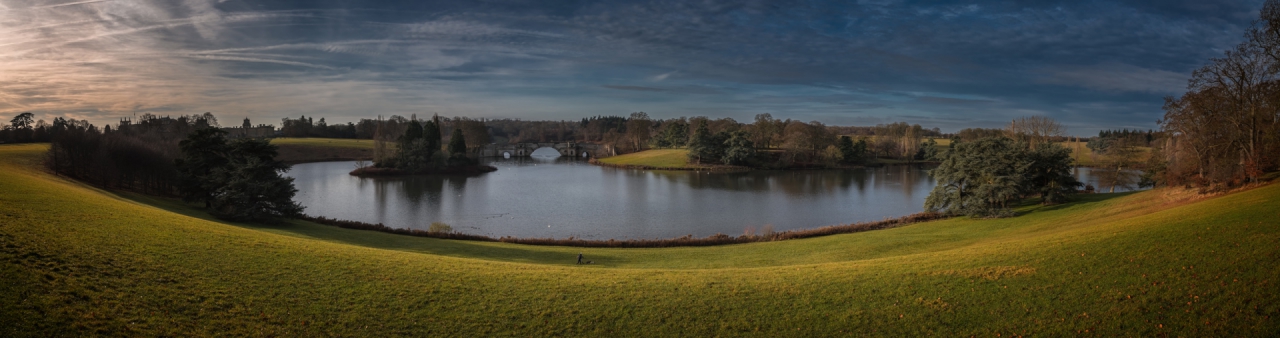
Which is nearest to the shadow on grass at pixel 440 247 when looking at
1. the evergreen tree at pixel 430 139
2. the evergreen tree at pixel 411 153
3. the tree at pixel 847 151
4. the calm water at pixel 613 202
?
the calm water at pixel 613 202

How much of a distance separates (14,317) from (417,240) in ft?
56.2

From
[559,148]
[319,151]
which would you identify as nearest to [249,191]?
[319,151]

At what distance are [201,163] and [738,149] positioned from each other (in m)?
75.0

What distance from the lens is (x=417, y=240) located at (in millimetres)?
25125

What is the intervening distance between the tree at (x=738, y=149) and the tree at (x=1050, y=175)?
6032 centimetres

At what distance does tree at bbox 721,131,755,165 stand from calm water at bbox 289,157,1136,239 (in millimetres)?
13550

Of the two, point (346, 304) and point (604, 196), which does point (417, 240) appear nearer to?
point (346, 304)

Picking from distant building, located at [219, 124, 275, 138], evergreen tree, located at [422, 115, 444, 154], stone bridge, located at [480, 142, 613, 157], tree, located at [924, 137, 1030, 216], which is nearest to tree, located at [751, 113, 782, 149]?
stone bridge, located at [480, 142, 613, 157]

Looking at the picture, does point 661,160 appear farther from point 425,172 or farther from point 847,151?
point 425,172

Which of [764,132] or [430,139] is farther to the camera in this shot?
[764,132]

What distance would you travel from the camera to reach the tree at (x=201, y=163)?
94.4ft

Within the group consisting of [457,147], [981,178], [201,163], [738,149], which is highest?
[457,147]

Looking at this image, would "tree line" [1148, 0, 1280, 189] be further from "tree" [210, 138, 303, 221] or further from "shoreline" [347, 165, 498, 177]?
"shoreline" [347, 165, 498, 177]

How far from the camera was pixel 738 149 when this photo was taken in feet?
302
